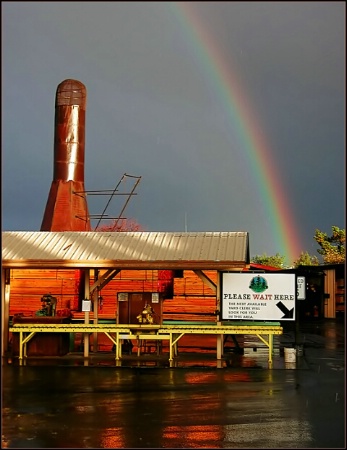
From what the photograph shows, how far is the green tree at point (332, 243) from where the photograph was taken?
75.9 m

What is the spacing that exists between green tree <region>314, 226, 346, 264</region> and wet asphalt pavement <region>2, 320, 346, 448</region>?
60.3 metres

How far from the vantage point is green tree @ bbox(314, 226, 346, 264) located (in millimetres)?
75875

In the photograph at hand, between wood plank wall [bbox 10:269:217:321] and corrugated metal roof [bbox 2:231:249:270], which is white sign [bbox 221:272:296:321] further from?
wood plank wall [bbox 10:269:217:321]

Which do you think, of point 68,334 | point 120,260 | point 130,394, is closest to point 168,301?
point 68,334

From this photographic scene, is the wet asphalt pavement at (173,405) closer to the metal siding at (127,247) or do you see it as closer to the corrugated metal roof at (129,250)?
the corrugated metal roof at (129,250)

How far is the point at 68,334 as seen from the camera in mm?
19641

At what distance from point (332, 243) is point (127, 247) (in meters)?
65.3

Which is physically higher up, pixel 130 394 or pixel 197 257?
pixel 197 257

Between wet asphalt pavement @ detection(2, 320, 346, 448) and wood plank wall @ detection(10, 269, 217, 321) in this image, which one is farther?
wood plank wall @ detection(10, 269, 217, 321)

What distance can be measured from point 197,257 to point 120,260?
2.18 metres

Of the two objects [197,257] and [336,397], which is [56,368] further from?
[336,397]

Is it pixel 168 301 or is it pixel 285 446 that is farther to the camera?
pixel 168 301

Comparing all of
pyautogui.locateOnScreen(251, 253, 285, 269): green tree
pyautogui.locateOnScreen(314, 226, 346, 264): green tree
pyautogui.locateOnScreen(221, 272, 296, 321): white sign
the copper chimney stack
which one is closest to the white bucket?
pyautogui.locateOnScreen(221, 272, 296, 321): white sign

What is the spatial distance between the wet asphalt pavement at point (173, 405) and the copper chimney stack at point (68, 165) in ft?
61.4
